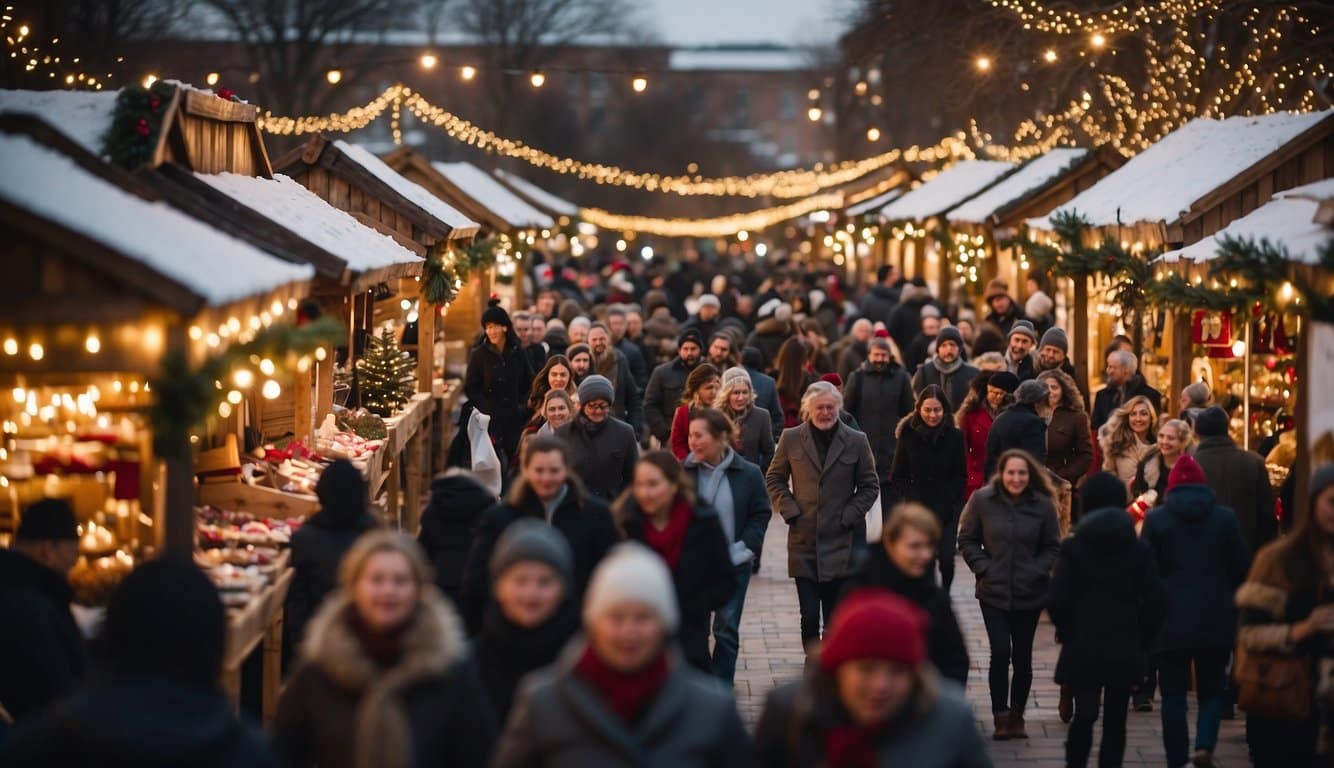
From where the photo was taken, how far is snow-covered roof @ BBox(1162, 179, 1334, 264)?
901cm

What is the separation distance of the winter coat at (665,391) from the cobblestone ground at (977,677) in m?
1.39

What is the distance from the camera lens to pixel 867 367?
14594 mm

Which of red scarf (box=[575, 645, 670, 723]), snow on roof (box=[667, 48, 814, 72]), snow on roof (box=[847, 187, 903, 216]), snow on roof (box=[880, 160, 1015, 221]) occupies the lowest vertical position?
red scarf (box=[575, 645, 670, 723])

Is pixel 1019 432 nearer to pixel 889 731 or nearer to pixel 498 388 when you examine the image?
pixel 498 388

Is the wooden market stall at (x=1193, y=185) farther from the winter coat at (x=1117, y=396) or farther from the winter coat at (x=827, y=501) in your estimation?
the winter coat at (x=827, y=501)

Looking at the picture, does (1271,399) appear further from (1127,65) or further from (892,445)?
(1127,65)

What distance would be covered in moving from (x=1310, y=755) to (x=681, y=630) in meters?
2.66

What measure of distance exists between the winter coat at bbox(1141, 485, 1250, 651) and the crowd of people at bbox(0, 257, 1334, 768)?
0.01m

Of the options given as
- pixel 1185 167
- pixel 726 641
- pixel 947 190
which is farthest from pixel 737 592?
pixel 947 190

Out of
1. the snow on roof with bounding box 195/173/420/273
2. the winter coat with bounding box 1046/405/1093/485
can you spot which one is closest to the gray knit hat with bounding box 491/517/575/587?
the snow on roof with bounding box 195/173/420/273

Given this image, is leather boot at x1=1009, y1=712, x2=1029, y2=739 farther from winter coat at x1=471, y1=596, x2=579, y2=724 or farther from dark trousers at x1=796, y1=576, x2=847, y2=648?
winter coat at x1=471, y1=596, x2=579, y2=724

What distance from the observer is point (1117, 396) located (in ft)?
45.3

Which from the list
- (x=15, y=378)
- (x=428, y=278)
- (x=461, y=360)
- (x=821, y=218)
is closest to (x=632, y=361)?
(x=428, y=278)

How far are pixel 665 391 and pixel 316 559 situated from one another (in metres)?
6.98
